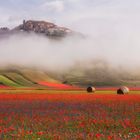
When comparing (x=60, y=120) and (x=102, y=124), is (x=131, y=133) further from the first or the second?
(x=60, y=120)

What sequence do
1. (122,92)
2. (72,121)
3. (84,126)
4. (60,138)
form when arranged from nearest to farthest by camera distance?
(60,138) → (84,126) → (72,121) → (122,92)

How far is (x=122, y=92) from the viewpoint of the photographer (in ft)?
232

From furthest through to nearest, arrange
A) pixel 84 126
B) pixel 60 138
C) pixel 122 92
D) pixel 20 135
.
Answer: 1. pixel 122 92
2. pixel 84 126
3. pixel 20 135
4. pixel 60 138

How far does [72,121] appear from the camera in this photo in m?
22.5

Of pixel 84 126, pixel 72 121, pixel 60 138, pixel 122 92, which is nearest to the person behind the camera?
pixel 60 138

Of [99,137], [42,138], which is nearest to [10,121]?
[42,138]

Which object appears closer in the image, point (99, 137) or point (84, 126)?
point (99, 137)

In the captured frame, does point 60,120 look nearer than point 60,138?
No

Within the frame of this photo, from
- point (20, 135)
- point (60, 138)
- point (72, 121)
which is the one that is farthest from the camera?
point (72, 121)

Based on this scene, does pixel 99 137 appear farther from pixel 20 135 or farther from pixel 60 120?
pixel 60 120

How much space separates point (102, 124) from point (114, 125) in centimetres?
63

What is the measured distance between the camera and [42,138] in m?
16.3

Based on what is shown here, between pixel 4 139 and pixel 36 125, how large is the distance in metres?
5.04

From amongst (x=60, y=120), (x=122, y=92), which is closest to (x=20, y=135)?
(x=60, y=120)
